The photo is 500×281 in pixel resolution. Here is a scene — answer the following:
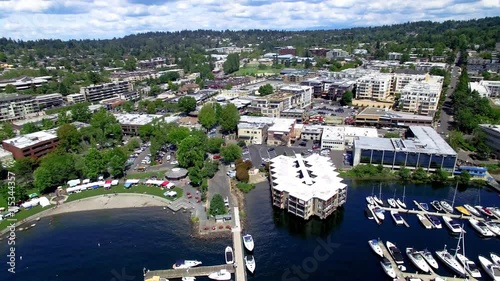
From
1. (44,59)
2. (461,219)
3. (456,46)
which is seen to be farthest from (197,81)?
(456,46)

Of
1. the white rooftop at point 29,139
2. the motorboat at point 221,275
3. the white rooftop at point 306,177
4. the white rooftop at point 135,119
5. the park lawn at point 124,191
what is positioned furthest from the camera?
the white rooftop at point 135,119

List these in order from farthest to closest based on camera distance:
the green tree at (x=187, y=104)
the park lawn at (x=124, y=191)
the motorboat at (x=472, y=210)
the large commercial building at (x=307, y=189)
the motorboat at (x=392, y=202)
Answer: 1. the green tree at (x=187, y=104)
2. the park lawn at (x=124, y=191)
3. the motorboat at (x=392, y=202)
4. the motorboat at (x=472, y=210)
5. the large commercial building at (x=307, y=189)

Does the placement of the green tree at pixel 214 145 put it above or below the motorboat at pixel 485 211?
above

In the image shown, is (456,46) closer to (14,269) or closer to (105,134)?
(105,134)

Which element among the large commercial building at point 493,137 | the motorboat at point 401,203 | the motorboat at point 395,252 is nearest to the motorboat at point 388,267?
the motorboat at point 395,252

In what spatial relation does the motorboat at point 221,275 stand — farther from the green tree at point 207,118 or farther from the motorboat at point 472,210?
the green tree at point 207,118

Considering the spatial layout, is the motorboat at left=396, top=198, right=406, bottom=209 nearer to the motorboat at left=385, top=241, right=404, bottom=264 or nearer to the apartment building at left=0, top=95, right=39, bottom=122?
the motorboat at left=385, top=241, right=404, bottom=264

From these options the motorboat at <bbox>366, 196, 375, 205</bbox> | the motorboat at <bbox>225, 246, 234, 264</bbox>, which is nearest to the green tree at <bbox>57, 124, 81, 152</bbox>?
the motorboat at <bbox>225, 246, 234, 264</bbox>

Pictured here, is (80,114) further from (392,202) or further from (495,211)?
(495,211)
